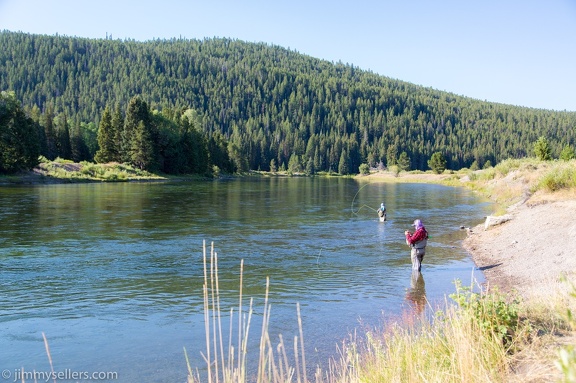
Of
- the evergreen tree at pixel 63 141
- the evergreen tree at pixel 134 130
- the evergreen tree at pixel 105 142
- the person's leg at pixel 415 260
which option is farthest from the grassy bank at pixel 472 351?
the evergreen tree at pixel 63 141

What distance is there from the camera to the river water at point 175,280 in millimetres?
9992

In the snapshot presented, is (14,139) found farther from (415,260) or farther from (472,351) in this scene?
(472,351)

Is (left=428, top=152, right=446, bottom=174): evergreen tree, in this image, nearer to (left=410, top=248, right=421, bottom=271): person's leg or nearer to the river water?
the river water

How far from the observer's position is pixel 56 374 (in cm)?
871

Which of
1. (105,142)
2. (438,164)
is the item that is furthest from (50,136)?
(438,164)

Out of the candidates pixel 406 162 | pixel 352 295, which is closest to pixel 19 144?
pixel 352 295

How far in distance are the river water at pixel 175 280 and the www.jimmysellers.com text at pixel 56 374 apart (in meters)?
0.09

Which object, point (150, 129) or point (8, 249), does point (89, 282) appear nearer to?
point (8, 249)

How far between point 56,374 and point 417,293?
9684 mm

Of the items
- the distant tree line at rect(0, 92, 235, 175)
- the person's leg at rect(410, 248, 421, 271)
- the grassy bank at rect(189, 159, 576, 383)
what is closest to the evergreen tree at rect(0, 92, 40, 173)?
the distant tree line at rect(0, 92, 235, 175)

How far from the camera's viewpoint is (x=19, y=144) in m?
63.9

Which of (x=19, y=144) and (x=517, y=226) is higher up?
(x=19, y=144)

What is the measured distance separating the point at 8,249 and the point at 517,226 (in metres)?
21.8

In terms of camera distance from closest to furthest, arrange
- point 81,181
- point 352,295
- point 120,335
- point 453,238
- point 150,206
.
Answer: point 120,335, point 352,295, point 453,238, point 150,206, point 81,181
